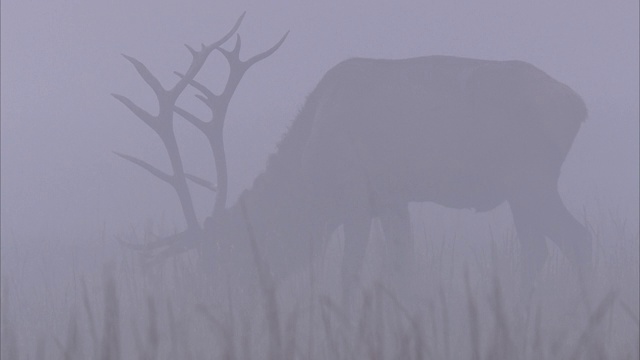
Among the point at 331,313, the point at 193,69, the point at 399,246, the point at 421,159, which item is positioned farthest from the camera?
the point at 193,69

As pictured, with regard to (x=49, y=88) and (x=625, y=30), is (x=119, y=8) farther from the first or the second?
(x=625, y=30)

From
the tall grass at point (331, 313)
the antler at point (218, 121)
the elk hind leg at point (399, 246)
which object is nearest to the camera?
the tall grass at point (331, 313)

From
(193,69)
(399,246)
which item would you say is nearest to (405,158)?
(399,246)

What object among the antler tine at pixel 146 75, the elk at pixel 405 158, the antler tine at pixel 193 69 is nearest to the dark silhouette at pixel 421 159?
the elk at pixel 405 158

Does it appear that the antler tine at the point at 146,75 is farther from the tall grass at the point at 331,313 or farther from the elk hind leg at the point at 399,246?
the elk hind leg at the point at 399,246

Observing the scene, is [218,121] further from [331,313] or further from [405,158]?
[331,313]

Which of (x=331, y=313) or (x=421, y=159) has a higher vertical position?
(x=421, y=159)

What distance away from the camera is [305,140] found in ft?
23.0

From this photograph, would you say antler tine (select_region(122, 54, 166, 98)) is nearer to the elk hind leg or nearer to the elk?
the elk

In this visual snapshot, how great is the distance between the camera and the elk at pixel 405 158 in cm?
652

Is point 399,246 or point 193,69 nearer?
point 399,246

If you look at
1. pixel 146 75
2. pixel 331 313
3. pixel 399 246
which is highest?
pixel 146 75

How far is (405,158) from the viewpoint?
21.9 ft

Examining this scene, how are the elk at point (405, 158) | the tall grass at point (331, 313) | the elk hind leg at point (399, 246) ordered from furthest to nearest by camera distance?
the elk at point (405, 158), the elk hind leg at point (399, 246), the tall grass at point (331, 313)
